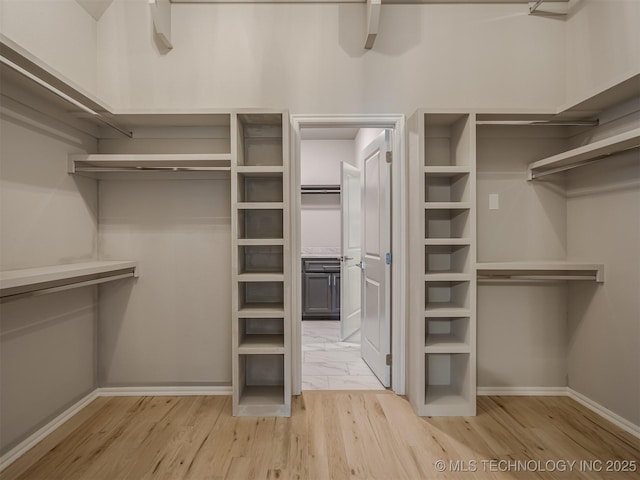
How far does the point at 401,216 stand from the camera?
9.04 feet

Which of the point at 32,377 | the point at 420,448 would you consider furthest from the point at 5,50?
the point at 420,448

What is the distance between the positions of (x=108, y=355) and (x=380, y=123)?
2651 millimetres

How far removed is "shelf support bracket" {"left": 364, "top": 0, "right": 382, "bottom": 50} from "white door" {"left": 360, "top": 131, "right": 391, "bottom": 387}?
2.20ft

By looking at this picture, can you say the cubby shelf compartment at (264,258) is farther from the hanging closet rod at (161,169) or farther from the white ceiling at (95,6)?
the white ceiling at (95,6)

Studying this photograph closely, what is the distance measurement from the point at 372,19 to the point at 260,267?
1.91 metres

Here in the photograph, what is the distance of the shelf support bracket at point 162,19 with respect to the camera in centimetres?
248

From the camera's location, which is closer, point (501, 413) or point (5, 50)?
point (5, 50)

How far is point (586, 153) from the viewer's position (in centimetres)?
211

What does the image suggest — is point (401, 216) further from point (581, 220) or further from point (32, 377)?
point (32, 377)

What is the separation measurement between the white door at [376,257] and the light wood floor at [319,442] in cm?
53

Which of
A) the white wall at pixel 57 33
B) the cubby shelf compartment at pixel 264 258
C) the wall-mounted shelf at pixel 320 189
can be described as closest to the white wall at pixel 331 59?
the white wall at pixel 57 33

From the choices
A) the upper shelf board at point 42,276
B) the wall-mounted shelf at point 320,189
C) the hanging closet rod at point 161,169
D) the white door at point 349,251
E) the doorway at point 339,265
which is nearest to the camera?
the upper shelf board at point 42,276

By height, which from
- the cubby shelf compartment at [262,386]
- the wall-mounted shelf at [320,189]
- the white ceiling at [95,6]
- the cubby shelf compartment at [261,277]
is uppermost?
the white ceiling at [95,6]

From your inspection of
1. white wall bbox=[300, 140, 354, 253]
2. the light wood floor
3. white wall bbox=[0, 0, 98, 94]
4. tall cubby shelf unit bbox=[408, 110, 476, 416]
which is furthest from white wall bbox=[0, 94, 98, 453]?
white wall bbox=[300, 140, 354, 253]
